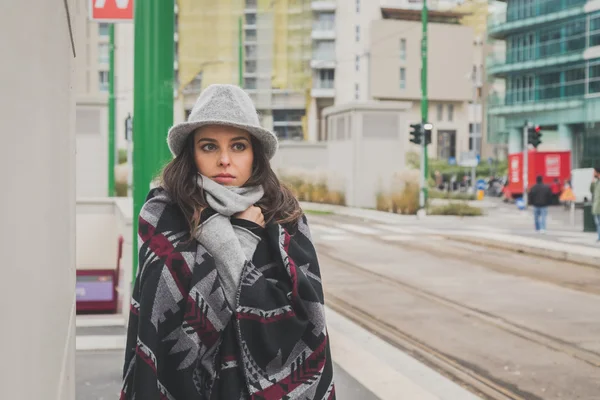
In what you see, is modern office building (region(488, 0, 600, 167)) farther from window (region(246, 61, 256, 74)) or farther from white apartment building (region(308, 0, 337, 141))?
window (region(246, 61, 256, 74))

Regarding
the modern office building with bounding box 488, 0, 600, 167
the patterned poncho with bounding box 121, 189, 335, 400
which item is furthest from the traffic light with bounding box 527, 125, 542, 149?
the patterned poncho with bounding box 121, 189, 335, 400

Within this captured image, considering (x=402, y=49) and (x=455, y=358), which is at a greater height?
(x=402, y=49)

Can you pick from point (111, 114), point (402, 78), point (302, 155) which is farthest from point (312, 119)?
point (111, 114)

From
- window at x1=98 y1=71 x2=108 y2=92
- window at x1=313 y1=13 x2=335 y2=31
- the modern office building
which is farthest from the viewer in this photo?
window at x1=98 y1=71 x2=108 y2=92

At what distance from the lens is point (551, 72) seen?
177ft

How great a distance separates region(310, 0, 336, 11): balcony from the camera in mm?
81250

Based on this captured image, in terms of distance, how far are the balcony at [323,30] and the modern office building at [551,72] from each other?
24.3 metres

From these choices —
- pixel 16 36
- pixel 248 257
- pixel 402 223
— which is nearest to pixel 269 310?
pixel 248 257

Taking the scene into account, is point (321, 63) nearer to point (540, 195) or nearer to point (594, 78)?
point (594, 78)

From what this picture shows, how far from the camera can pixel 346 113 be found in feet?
114

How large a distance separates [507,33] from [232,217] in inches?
2331

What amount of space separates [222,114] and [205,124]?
0.06m

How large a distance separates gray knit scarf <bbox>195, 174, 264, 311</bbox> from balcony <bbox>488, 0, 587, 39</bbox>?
164 feet

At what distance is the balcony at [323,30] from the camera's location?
81.6 meters
